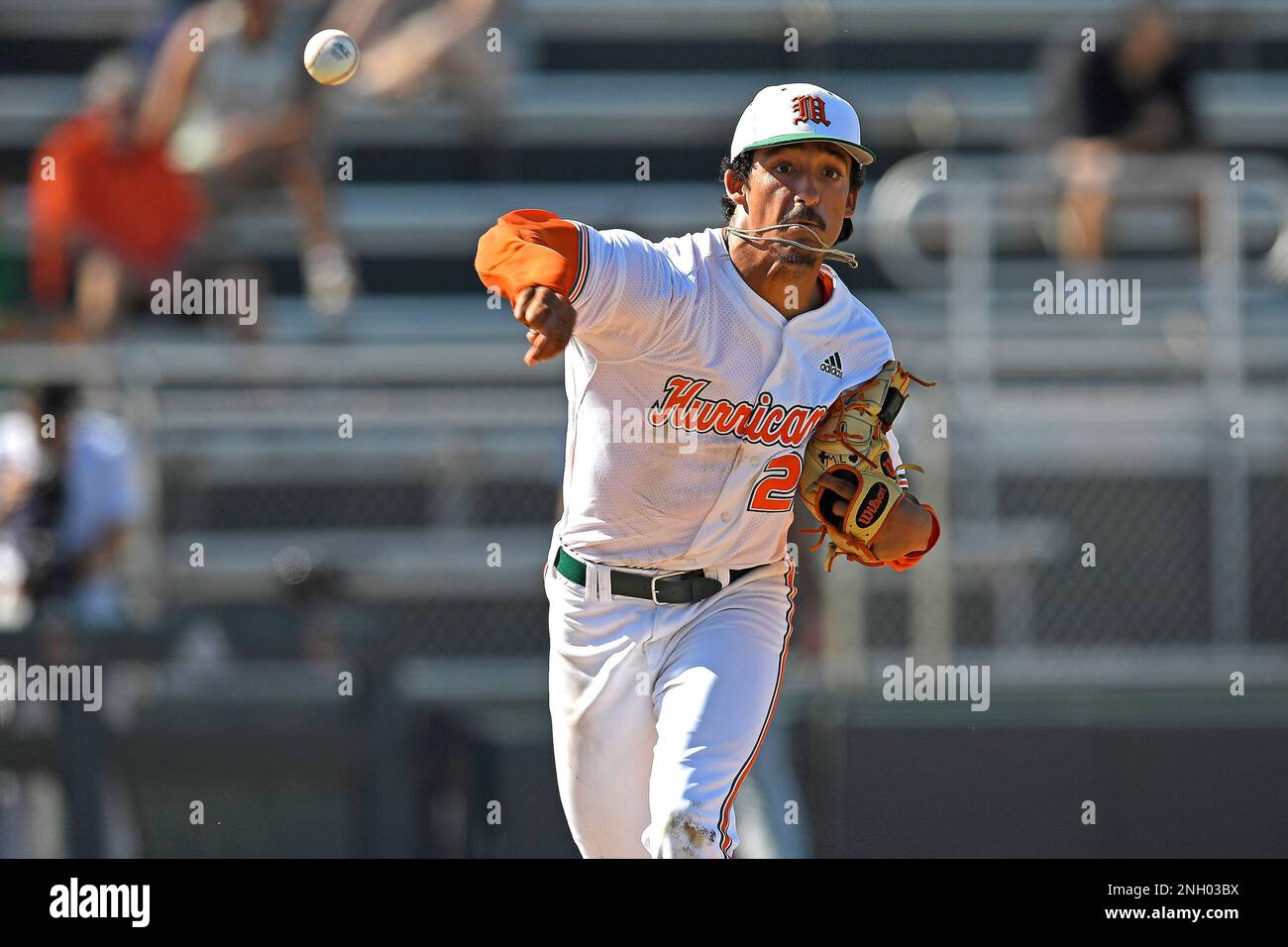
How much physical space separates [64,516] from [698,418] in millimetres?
4334

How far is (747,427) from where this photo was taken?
15.0ft

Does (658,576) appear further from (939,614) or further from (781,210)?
(939,614)

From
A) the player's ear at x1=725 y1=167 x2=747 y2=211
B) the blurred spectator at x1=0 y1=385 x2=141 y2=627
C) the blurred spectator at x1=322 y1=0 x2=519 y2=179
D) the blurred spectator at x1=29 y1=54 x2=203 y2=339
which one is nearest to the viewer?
the player's ear at x1=725 y1=167 x2=747 y2=211

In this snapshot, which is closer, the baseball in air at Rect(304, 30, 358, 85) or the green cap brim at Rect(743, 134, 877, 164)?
the green cap brim at Rect(743, 134, 877, 164)

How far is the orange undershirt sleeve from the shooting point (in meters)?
3.96

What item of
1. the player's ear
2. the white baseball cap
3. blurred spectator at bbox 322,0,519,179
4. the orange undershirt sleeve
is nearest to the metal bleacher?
blurred spectator at bbox 322,0,519,179

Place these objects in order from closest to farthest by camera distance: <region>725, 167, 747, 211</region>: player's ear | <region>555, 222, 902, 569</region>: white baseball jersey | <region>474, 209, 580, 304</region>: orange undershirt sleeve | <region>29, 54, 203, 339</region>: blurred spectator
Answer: <region>474, 209, 580, 304</region>: orange undershirt sleeve → <region>555, 222, 902, 569</region>: white baseball jersey → <region>725, 167, 747, 211</region>: player's ear → <region>29, 54, 203, 339</region>: blurred spectator

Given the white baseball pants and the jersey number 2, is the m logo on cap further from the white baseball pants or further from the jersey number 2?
the white baseball pants

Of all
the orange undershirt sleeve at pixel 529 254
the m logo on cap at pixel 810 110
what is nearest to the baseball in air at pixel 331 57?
the orange undershirt sleeve at pixel 529 254

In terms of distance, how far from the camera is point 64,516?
314 inches

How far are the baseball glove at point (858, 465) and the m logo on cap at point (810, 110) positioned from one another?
710 millimetres

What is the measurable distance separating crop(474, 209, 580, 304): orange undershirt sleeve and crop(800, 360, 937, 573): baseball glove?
92cm

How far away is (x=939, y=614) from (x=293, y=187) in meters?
4.10
